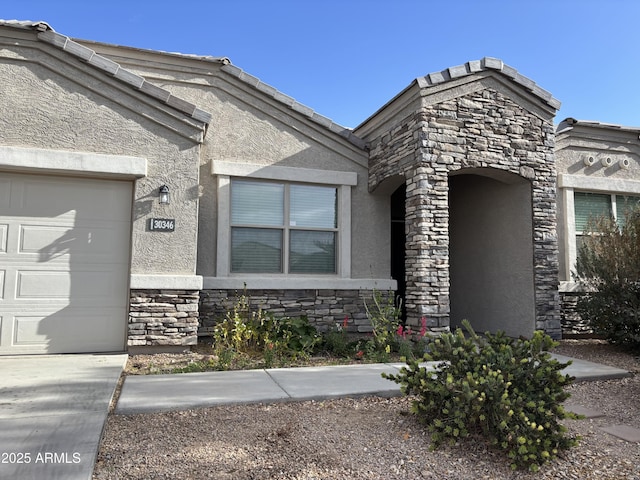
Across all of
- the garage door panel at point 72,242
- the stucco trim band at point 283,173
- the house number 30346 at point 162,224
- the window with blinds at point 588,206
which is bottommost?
the garage door panel at point 72,242

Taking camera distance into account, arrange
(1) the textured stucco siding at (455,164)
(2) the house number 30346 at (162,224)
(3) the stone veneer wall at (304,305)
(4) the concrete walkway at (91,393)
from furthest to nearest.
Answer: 1. (3) the stone veneer wall at (304,305)
2. (1) the textured stucco siding at (455,164)
3. (2) the house number 30346 at (162,224)
4. (4) the concrete walkway at (91,393)

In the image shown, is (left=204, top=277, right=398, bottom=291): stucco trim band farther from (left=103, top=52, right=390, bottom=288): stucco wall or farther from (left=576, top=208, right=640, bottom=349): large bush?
(left=576, top=208, right=640, bottom=349): large bush

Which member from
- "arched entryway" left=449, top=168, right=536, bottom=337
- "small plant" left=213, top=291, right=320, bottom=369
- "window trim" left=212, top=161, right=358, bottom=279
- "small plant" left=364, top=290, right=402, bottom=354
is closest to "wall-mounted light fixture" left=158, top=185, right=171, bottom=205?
"window trim" left=212, top=161, right=358, bottom=279

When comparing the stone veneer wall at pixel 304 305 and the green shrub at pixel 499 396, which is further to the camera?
the stone veneer wall at pixel 304 305

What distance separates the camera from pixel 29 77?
20.4 ft

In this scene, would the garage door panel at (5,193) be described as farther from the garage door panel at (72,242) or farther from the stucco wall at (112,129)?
the stucco wall at (112,129)

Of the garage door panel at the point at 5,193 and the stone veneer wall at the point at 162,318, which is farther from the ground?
the garage door panel at the point at 5,193

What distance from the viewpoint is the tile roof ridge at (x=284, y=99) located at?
8016 millimetres

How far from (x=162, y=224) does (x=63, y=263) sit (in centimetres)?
139

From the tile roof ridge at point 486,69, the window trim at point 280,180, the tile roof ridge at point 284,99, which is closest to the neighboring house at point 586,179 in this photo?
the tile roof ridge at point 486,69

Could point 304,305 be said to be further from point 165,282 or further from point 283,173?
point 165,282

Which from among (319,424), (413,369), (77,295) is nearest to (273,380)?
(319,424)

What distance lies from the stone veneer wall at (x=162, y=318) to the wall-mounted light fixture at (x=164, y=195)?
1.25m

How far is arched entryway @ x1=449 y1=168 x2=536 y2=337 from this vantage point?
315 inches
